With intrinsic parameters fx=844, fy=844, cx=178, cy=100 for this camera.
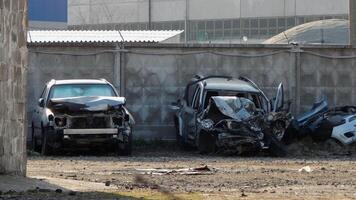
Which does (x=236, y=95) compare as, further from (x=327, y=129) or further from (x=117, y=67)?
(x=117, y=67)

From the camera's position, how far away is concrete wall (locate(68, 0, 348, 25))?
2066 inches

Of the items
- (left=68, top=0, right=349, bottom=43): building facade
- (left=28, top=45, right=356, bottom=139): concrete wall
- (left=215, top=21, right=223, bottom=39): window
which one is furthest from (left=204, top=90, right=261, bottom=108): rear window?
(left=215, top=21, right=223, bottom=39): window

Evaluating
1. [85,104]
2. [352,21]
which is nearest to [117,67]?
[85,104]

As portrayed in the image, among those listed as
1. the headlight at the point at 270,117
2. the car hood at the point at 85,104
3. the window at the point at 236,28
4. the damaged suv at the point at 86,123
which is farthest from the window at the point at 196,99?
the window at the point at 236,28

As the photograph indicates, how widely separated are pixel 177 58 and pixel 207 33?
3401cm

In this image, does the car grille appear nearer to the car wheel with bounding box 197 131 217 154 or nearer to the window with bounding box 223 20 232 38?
the car wheel with bounding box 197 131 217 154

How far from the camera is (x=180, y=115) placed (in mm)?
20547

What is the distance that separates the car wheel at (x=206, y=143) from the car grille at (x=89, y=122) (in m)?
2.22

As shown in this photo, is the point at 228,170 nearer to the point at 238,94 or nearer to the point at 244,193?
the point at 244,193

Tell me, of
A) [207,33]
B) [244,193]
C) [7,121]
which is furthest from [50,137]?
[207,33]

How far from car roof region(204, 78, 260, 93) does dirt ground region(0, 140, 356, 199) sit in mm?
1809

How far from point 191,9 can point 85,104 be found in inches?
1528

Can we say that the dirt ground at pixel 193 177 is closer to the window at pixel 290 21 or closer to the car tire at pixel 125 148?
the car tire at pixel 125 148

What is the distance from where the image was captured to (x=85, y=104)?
18281 mm
